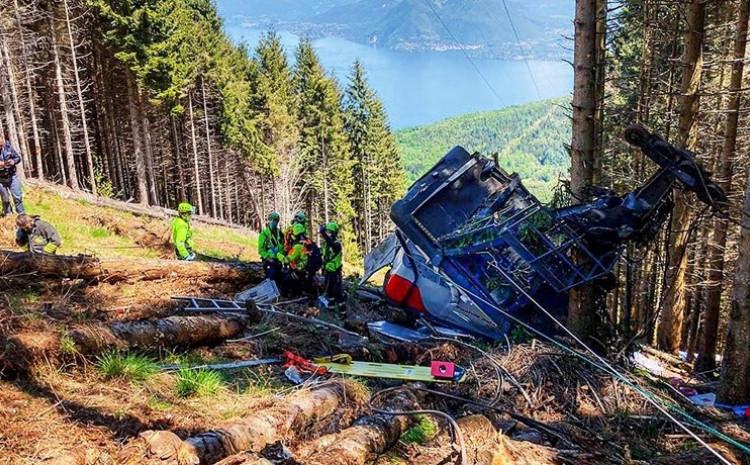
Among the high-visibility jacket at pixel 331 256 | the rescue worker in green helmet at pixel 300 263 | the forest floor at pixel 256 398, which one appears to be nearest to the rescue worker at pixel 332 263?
the high-visibility jacket at pixel 331 256

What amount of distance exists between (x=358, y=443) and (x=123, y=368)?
244 centimetres

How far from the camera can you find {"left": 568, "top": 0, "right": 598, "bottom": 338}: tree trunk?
23.5 feet

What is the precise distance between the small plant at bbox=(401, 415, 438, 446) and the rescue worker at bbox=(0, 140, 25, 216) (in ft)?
35.3

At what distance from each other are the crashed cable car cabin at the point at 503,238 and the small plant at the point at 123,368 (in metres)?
4.76

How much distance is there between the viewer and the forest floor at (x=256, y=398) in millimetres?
4062

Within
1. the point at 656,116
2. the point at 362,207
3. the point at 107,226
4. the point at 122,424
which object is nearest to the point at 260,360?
the point at 122,424

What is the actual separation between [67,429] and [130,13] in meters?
30.5

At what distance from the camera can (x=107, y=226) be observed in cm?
1636

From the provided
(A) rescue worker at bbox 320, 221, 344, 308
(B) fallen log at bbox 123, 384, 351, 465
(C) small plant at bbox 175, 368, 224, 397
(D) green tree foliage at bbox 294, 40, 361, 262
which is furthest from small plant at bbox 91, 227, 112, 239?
(D) green tree foliage at bbox 294, 40, 361, 262

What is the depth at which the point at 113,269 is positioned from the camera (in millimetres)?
8766

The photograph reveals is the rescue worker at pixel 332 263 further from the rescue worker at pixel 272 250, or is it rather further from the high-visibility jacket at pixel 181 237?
the high-visibility jacket at pixel 181 237

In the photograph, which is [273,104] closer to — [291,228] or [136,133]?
[136,133]

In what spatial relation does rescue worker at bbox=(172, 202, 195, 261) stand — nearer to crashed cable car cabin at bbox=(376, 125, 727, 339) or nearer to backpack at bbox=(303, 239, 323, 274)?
backpack at bbox=(303, 239, 323, 274)

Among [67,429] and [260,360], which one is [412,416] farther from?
[67,429]
